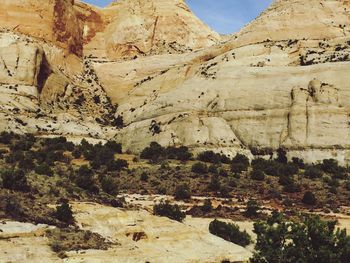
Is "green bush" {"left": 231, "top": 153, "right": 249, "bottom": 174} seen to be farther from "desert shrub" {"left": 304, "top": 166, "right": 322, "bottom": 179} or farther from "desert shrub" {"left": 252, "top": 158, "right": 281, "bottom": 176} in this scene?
"desert shrub" {"left": 304, "top": 166, "right": 322, "bottom": 179}

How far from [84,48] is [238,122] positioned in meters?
49.3

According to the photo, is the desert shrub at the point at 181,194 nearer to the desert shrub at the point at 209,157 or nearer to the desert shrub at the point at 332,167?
the desert shrub at the point at 209,157

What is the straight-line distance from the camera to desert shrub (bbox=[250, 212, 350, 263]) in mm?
25875

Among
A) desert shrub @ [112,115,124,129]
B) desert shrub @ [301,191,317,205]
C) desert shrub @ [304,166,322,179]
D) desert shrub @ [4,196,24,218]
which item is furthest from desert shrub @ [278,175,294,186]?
desert shrub @ [112,115,124,129]

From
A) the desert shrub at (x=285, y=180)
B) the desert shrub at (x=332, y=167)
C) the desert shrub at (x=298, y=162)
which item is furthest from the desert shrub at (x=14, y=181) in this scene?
the desert shrub at (x=298, y=162)

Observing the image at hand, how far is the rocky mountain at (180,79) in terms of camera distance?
62.8m

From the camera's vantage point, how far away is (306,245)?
87.2ft

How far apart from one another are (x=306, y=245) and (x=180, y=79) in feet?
189

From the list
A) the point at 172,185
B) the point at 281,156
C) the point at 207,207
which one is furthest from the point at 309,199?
the point at 281,156

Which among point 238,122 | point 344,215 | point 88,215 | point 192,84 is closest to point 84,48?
point 192,84

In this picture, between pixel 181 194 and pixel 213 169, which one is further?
pixel 213 169

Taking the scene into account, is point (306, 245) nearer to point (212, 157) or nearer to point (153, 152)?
point (212, 157)

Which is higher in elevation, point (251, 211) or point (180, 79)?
point (180, 79)

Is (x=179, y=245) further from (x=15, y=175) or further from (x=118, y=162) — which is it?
(x=118, y=162)
